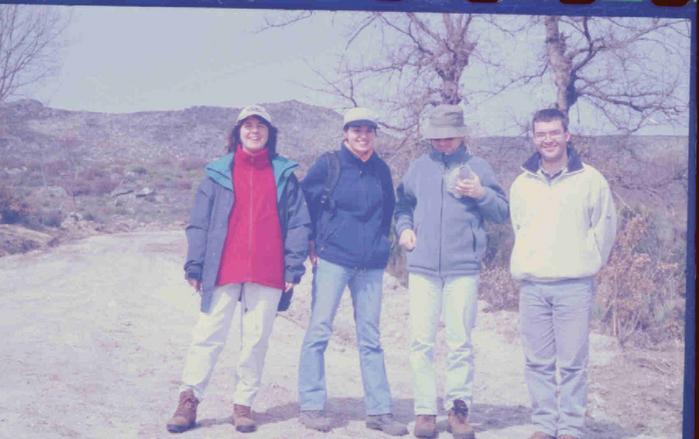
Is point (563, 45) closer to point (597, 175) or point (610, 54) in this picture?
point (610, 54)

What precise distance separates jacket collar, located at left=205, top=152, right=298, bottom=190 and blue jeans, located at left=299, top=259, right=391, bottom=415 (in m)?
0.43

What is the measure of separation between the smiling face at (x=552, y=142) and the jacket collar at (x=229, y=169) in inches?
43.9

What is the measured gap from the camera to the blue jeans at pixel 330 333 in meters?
4.85

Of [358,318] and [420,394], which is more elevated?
[358,318]

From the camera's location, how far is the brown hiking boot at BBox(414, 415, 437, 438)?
479cm

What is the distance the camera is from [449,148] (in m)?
4.89

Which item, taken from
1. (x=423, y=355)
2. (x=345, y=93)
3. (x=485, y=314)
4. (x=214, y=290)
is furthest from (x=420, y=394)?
(x=345, y=93)

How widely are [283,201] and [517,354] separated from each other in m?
1.40

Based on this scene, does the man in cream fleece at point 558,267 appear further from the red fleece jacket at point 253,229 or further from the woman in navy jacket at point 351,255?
the red fleece jacket at point 253,229

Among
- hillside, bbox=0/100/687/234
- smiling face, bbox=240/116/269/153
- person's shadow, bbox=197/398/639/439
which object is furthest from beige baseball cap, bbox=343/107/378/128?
person's shadow, bbox=197/398/639/439

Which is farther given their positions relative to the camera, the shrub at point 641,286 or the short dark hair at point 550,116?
the shrub at point 641,286

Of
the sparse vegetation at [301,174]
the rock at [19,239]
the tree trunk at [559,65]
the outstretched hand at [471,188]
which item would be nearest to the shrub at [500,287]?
the sparse vegetation at [301,174]

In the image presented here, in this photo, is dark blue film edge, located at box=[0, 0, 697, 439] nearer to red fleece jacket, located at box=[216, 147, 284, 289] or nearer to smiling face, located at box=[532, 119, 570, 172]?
smiling face, located at box=[532, 119, 570, 172]

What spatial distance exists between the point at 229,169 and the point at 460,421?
1525 millimetres
